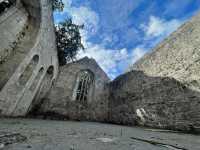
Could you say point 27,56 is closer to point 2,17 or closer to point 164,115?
point 2,17

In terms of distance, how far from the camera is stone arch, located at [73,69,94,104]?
10987 mm

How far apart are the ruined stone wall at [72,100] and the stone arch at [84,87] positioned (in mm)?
204

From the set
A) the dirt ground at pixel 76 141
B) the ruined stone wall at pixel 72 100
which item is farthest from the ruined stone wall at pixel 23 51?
the dirt ground at pixel 76 141

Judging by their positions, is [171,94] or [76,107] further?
[76,107]

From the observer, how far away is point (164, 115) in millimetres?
5988

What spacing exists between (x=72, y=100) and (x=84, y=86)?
4.94ft

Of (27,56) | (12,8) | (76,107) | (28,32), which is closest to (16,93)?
(27,56)

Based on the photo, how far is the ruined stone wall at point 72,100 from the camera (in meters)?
10.0

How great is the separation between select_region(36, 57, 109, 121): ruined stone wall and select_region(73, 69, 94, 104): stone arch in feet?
0.67

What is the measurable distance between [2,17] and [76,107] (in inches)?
280

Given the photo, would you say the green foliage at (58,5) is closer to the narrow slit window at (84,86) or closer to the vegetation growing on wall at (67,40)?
the vegetation growing on wall at (67,40)

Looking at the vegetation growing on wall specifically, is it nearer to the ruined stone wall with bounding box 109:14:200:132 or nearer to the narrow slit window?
the narrow slit window

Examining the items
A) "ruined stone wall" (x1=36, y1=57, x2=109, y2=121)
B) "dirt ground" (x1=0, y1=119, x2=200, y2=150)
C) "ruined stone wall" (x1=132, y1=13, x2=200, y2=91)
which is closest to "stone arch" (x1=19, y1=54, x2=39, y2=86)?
"ruined stone wall" (x1=36, y1=57, x2=109, y2=121)

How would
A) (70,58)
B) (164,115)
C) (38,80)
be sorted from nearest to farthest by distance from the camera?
(164,115), (38,80), (70,58)
